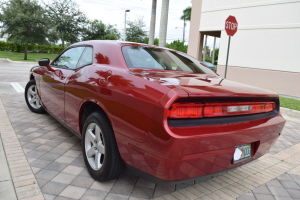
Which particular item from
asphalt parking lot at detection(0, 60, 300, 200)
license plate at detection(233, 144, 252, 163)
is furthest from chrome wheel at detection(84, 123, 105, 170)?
license plate at detection(233, 144, 252, 163)

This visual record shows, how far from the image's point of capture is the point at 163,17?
13.5m

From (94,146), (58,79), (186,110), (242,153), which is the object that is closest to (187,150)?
(186,110)

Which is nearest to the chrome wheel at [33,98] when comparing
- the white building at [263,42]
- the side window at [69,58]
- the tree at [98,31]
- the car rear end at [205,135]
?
the side window at [69,58]

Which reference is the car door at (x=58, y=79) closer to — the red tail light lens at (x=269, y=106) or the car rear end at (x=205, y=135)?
the car rear end at (x=205, y=135)

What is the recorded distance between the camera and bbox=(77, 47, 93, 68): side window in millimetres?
2935

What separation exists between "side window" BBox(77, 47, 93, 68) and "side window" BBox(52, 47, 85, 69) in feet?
0.45

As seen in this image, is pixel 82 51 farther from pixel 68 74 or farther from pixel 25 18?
pixel 25 18

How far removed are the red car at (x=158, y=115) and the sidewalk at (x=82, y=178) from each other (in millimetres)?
224

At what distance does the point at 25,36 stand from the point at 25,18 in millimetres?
1638

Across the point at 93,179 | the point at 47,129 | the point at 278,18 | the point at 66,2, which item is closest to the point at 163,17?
the point at 278,18

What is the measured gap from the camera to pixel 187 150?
1.76m

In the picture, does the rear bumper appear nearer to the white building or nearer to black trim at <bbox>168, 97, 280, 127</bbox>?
black trim at <bbox>168, 97, 280, 127</bbox>

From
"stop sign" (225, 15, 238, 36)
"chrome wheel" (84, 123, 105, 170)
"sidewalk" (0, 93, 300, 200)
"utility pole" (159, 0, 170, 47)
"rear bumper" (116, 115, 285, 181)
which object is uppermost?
"utility pole" (159, 0, 170, 47)

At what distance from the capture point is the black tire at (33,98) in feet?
15.5
